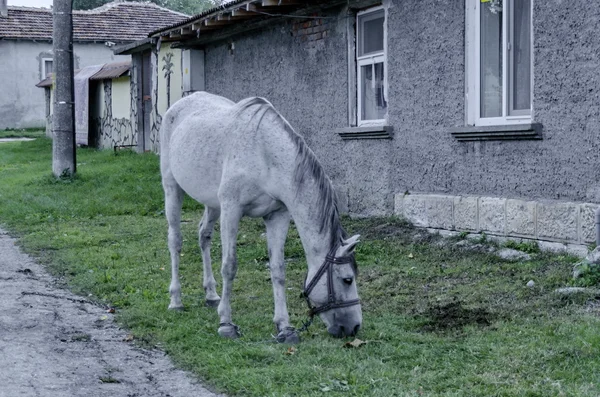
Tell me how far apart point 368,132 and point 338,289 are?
576 centimetres

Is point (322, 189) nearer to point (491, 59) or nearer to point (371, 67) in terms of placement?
point (491, 59)

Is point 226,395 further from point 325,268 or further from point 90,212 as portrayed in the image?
point 90,212

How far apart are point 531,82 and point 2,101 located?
3287 centimetres

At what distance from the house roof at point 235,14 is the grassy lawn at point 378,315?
313 cm

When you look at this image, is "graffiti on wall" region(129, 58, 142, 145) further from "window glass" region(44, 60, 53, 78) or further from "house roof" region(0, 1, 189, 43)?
"window glass" region(44, 60, 53, 78)

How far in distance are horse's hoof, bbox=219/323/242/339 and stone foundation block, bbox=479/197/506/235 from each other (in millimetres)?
3824

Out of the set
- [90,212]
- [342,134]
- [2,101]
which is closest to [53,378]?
[342,134]

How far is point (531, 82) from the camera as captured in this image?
340 inches

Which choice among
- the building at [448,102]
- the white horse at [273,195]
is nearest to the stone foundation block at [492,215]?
the building at [448,102]

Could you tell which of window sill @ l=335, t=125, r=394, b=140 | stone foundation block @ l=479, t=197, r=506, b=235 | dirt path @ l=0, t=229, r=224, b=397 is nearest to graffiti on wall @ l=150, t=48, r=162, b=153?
window sill @ l=335, t=125, r=394, b=140

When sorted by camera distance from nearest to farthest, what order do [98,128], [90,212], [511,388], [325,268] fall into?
[511,388] < [325,268] < [90,212] < [98,128]

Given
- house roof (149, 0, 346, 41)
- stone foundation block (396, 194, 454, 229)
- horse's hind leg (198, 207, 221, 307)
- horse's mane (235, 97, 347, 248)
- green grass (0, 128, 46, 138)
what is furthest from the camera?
green grass (0, 128, 46, 138)

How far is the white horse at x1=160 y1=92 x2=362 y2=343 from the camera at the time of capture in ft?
18.9

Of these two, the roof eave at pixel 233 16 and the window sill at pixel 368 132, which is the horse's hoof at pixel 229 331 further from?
the roof eave at pixel 233 16
